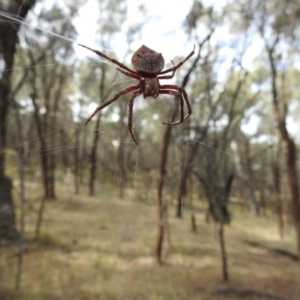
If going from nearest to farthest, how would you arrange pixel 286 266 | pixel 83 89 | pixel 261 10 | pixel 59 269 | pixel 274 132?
pixel 59 269 < pixel 261 10 < pixel 286 266 < pixel 274 132 < pixel 83 89

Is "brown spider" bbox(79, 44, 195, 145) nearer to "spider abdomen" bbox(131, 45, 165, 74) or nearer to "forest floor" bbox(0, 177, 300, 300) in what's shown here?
"spider abdomen" bbox(131, 45, 165, 74)

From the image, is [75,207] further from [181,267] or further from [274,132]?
[274,132]

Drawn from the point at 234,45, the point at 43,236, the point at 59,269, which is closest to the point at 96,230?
the point at 43,236

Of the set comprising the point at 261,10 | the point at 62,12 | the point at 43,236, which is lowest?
the point at 43,236

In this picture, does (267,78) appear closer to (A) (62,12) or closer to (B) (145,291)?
(A) (62,12)

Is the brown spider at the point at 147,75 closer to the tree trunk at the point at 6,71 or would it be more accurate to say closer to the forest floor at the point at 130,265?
the tree trunk at the point at 6,71

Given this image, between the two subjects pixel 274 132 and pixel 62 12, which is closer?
pixel 62 12

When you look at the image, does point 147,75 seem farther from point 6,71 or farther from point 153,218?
point 153,218

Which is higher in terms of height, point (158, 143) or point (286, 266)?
point (158, 143)

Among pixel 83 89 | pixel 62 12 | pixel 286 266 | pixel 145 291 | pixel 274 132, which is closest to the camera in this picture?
pixel 145 291
